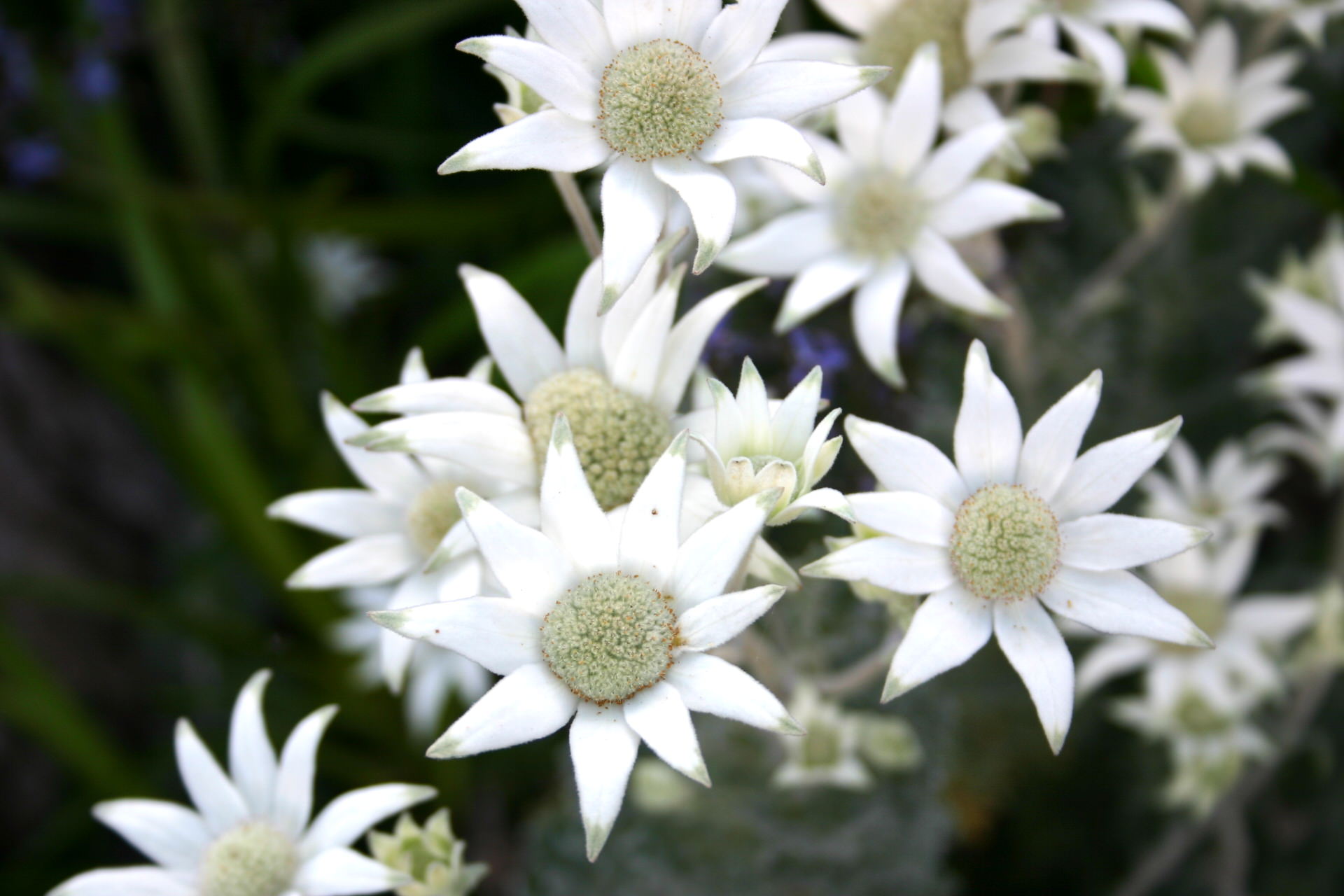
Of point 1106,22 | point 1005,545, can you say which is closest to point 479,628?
point 1005,545

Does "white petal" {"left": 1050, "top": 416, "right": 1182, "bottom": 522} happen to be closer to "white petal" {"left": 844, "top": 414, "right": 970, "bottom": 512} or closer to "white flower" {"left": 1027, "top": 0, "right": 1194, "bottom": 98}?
"white petal" {"left": 844, "top": 414, "right": 970, "bottom": 512}

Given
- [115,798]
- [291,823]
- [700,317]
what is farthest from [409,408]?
[115,798]

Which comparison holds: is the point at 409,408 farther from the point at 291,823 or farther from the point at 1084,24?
the point at 1084,24

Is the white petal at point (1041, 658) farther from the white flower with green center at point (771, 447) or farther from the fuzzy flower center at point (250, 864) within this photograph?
the fuzzy flower center at point (250, 864)

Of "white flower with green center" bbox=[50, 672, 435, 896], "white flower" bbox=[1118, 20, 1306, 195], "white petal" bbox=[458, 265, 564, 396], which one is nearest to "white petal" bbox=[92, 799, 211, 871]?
"white flower with green center" bbox=[50, 672, 435, 896]

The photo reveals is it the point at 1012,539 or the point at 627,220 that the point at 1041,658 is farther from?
the point at 627,220

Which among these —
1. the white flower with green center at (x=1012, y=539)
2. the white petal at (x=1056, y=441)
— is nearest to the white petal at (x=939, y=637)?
the white flower with green center at (x=1012, y=539)
